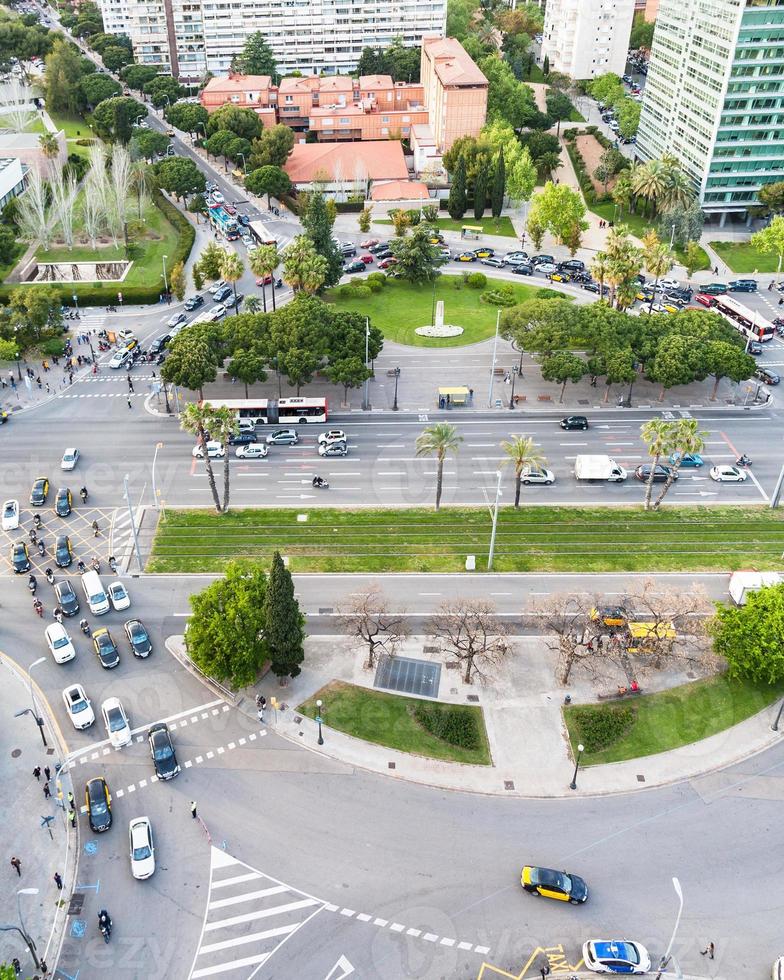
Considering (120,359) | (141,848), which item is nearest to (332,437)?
(120,359)

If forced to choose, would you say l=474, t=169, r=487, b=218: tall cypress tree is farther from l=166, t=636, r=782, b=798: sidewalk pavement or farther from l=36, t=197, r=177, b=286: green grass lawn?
l=166, t=636, r=782, b=798: sidewalk pavement

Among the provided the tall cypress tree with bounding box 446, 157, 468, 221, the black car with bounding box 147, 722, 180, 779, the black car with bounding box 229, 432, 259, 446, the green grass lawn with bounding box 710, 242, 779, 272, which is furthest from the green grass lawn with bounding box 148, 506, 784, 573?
the tall cypress tree with bounding box 446, 157, 468, 221

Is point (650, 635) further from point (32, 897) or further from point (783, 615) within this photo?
point (32, 897)

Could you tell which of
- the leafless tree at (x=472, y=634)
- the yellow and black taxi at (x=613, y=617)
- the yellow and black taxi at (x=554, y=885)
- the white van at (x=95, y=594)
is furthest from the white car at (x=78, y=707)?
the yellow and black taxi at (x=613, y=617)

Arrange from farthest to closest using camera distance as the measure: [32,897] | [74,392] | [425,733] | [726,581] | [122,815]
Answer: [74,392], [726,581], [425,733], [122,815], [32,897]

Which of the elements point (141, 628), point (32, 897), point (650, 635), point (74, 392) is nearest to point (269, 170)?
point (74, 392)
